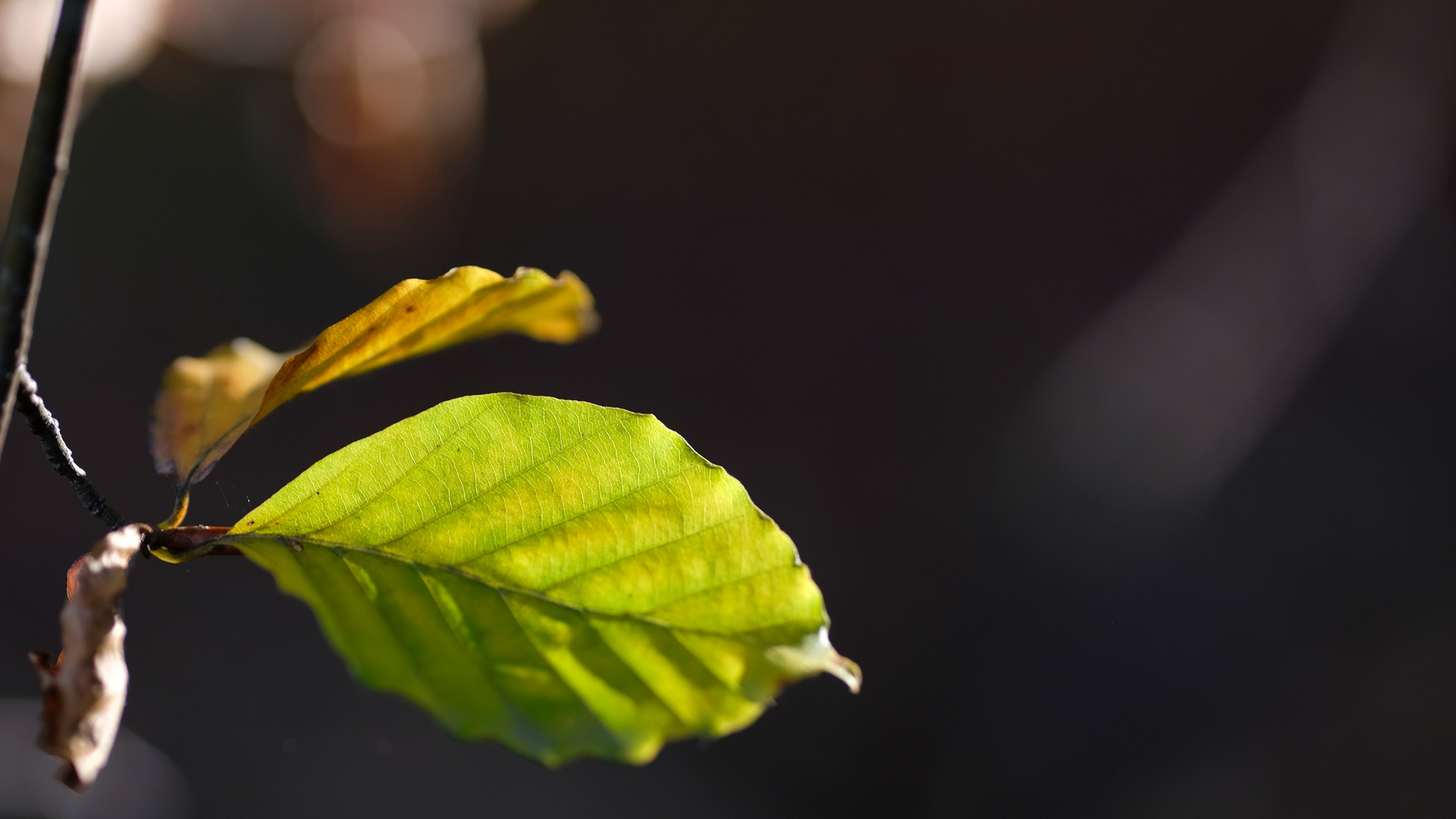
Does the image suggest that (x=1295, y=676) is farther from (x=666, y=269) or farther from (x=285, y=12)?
(x=285, y=12)

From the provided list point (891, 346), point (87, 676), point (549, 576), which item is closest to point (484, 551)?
point (549, 576)

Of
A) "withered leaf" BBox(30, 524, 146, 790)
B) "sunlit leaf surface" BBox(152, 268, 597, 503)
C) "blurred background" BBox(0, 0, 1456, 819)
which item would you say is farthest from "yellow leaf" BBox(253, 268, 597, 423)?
"blurred background" BBox(0, 0, 1456, 819)

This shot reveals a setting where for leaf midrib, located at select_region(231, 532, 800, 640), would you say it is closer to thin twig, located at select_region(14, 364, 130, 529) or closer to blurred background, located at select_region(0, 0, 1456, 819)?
thin twig, located at select_region(14, 364, 130, 529)

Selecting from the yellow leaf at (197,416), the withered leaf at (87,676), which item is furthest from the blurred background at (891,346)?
the withered leaf at (87,676)

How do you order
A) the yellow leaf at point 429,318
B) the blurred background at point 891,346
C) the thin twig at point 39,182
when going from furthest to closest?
the blurred background at point 891,346
the yellow leaf at point 429,318
the thin twig at point 39,182

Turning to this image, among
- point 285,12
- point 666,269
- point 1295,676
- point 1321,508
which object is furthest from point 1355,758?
point 285,12

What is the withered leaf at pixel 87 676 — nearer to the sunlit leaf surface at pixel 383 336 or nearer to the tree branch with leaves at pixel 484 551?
the tree branch with leaves at pixel 484 551

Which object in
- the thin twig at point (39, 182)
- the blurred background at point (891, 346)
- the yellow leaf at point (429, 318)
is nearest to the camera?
the thin twig at point (39, 182)
